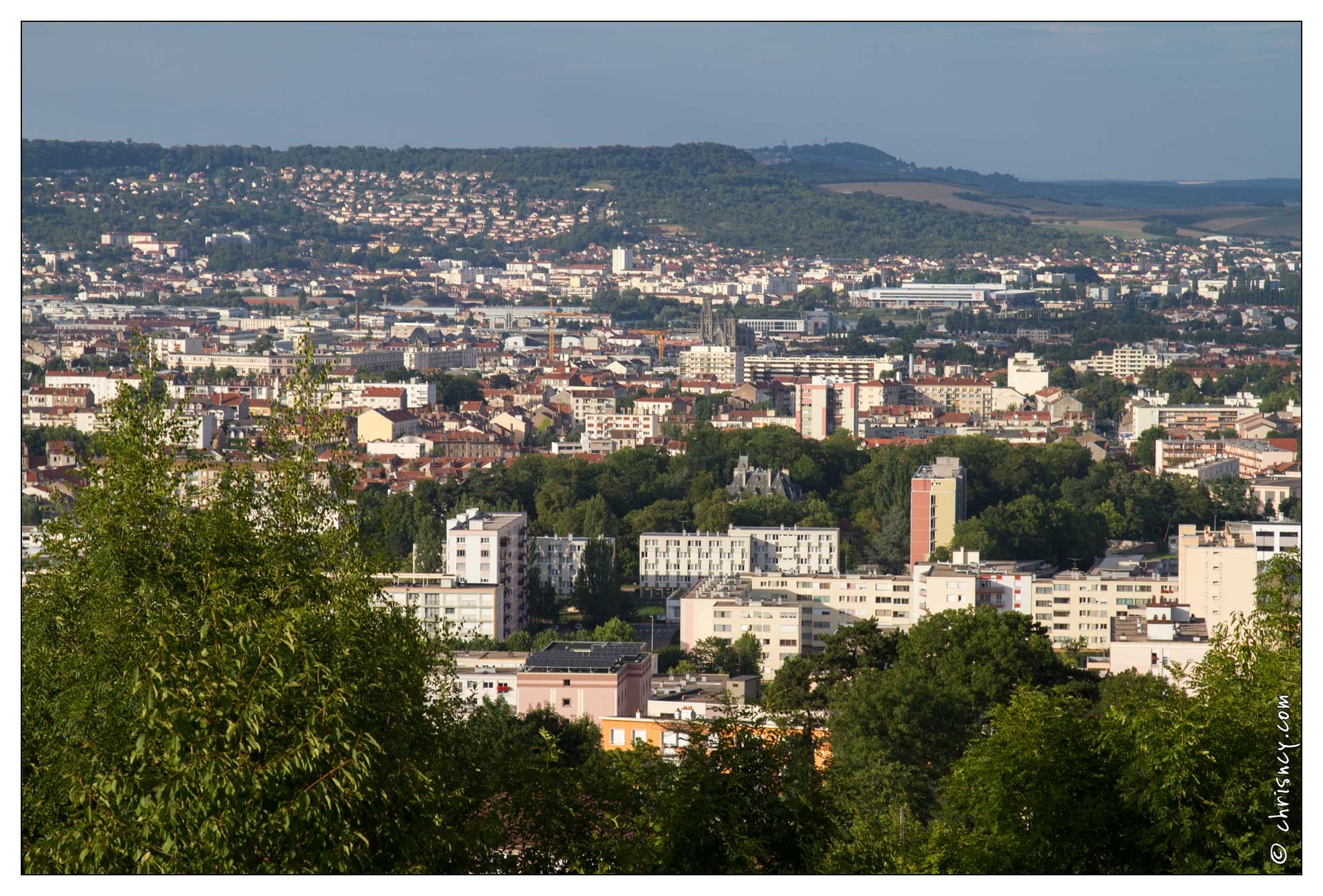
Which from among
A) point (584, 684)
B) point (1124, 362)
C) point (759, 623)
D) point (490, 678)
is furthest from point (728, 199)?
point (584, 684)

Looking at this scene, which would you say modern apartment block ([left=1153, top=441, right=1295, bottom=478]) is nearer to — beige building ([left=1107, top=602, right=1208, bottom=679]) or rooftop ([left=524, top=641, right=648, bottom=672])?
beige building ([left=1107, top=602, right=1208, bottom=679])

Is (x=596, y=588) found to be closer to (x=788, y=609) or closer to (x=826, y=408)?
(x=788, y=609)

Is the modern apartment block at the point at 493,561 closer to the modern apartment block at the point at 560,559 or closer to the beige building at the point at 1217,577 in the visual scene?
the modern apartment block at the point at 560,559

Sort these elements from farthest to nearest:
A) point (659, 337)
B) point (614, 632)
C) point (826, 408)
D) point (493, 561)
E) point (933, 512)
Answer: point (659, 337)
point (826, 408)
point (933, 512)
point (493, 561)
point (614, 632)

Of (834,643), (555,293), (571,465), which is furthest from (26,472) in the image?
(555,293)
